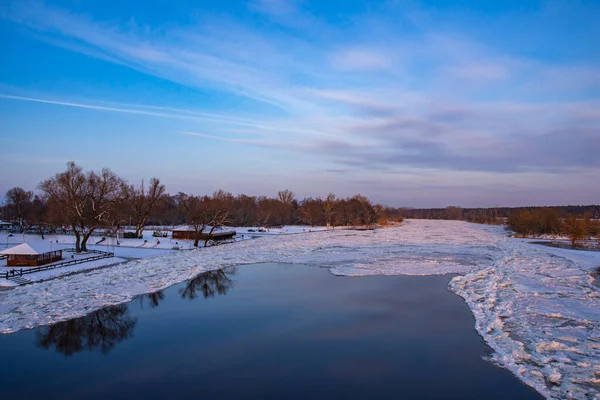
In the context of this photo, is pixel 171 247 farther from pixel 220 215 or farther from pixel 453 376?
pixel 453 376

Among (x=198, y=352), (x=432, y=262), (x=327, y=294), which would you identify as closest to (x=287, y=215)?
(x=432, y=262)

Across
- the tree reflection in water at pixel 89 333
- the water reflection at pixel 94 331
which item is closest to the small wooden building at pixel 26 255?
the water reflection at pixel 94 331

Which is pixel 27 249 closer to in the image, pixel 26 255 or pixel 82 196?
pixel 26 255

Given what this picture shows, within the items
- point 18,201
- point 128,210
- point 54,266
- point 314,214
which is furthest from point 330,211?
point 54,266

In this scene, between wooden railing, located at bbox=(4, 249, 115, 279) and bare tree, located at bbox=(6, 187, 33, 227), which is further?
bare tree, located at bbox=(6, 187, 33, 227)

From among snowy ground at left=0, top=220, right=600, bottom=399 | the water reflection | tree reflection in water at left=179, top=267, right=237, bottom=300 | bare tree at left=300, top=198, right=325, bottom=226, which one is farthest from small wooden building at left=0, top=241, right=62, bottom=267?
bare tree at left=300, top=198, right=325, bottom=226

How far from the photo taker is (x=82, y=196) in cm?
4194

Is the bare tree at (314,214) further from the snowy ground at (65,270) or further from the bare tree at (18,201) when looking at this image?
the snowy ground at (65,270)

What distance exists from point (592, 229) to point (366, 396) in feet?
251

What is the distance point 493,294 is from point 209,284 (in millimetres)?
15465

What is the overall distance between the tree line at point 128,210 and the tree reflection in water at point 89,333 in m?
22.6

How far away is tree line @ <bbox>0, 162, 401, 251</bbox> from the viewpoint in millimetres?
40844

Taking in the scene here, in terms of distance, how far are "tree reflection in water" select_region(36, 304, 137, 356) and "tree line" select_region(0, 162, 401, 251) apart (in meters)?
22.6

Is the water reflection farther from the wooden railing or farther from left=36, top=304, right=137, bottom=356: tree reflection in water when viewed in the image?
the wooden railing
